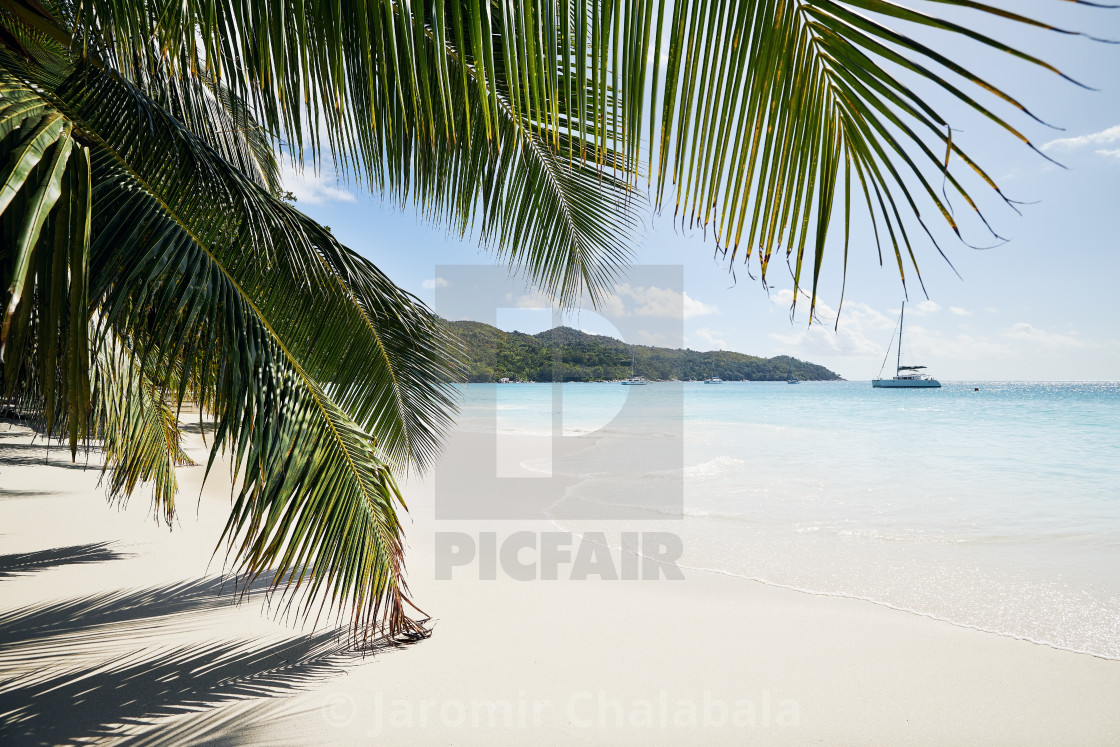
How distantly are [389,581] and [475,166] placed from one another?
6.68ft

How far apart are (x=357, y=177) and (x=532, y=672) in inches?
112

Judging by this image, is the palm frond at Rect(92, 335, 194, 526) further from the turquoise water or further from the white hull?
the white hull

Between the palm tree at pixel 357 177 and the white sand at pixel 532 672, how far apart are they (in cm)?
60

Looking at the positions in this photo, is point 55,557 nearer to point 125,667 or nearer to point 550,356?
point 125,667

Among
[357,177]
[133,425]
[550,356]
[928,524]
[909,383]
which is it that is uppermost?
[357,177]

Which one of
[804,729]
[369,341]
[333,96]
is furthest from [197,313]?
[804,729]

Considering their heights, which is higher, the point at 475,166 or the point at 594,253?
the point at 475,166

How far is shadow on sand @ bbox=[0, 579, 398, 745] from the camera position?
8.94 feet

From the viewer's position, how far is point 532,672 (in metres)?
3.36

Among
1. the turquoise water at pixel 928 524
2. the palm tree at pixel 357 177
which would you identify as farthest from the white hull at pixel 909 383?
the palm tree at pixel 357 177

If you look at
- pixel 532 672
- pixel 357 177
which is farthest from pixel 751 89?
pixel 532 672

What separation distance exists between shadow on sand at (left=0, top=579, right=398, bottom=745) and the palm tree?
2.10 feet

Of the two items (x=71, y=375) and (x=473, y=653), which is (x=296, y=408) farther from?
(x=473, y=653)

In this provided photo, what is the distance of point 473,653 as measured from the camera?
3.54 meters
